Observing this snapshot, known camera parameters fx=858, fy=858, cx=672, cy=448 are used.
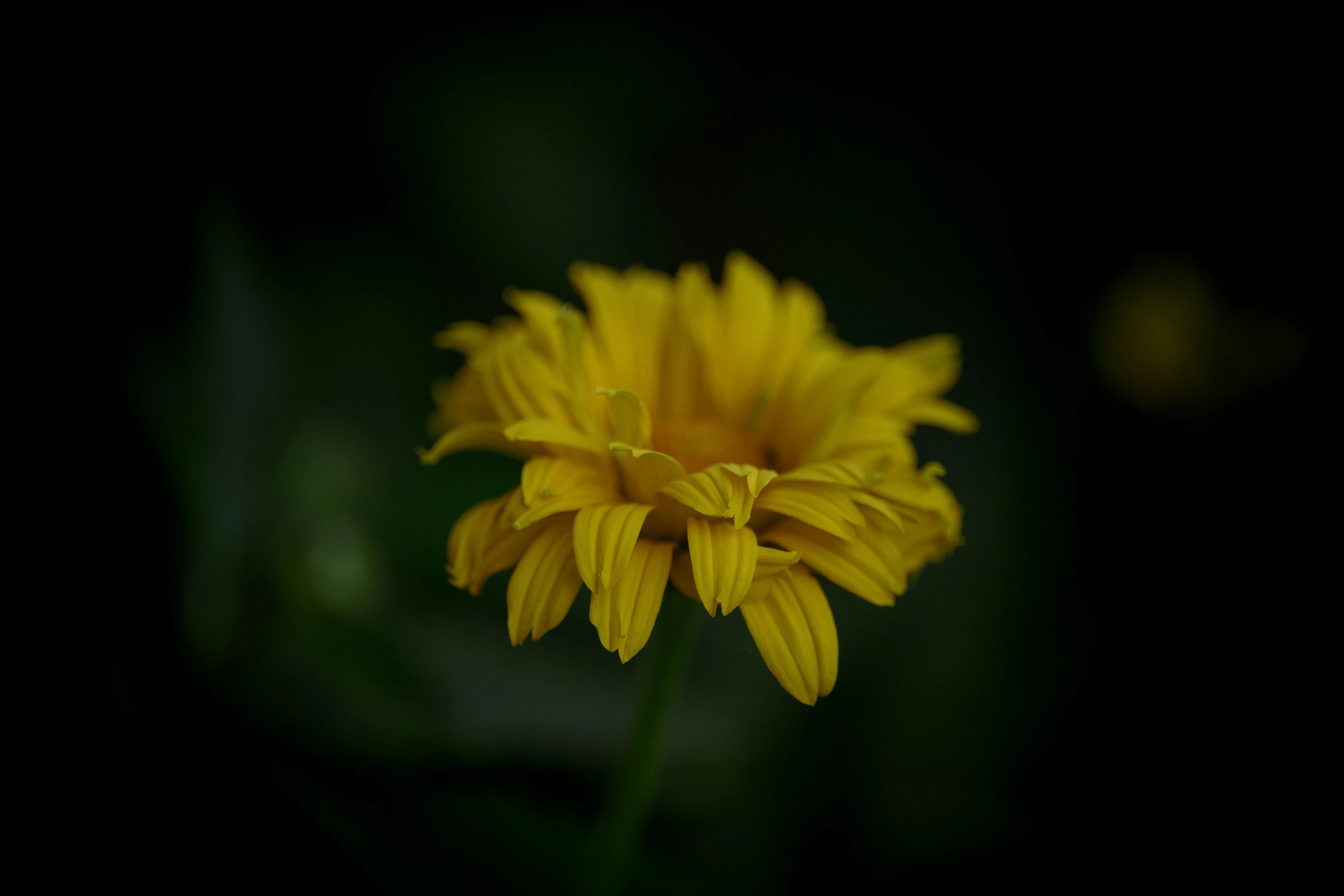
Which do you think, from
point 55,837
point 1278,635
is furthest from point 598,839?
point 1278,635

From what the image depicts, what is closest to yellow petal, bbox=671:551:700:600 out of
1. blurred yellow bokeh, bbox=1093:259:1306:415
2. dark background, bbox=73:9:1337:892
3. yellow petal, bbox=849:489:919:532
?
yellow petal, bbox=849:489:919:532

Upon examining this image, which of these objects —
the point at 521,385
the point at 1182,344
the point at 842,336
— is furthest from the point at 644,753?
the point at 1182,344

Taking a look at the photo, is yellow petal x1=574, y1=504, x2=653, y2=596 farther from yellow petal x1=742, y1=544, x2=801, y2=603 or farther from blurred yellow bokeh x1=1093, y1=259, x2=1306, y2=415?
blurred yellow bokeh x1=1093, y1=259, x2=1306, y2=415

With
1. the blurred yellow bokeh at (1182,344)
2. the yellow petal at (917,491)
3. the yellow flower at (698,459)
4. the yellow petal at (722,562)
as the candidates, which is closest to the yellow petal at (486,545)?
the yellow flower at (698,459)

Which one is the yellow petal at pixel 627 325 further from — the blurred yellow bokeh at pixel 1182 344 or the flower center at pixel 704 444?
the blurred yellow bokeh at pixel 1182 344

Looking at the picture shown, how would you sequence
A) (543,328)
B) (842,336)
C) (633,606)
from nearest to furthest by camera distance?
1. (633,606)
2. (543,328)
3. (842,336)

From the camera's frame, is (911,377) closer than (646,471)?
No

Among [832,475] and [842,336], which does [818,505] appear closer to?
[832,475]
